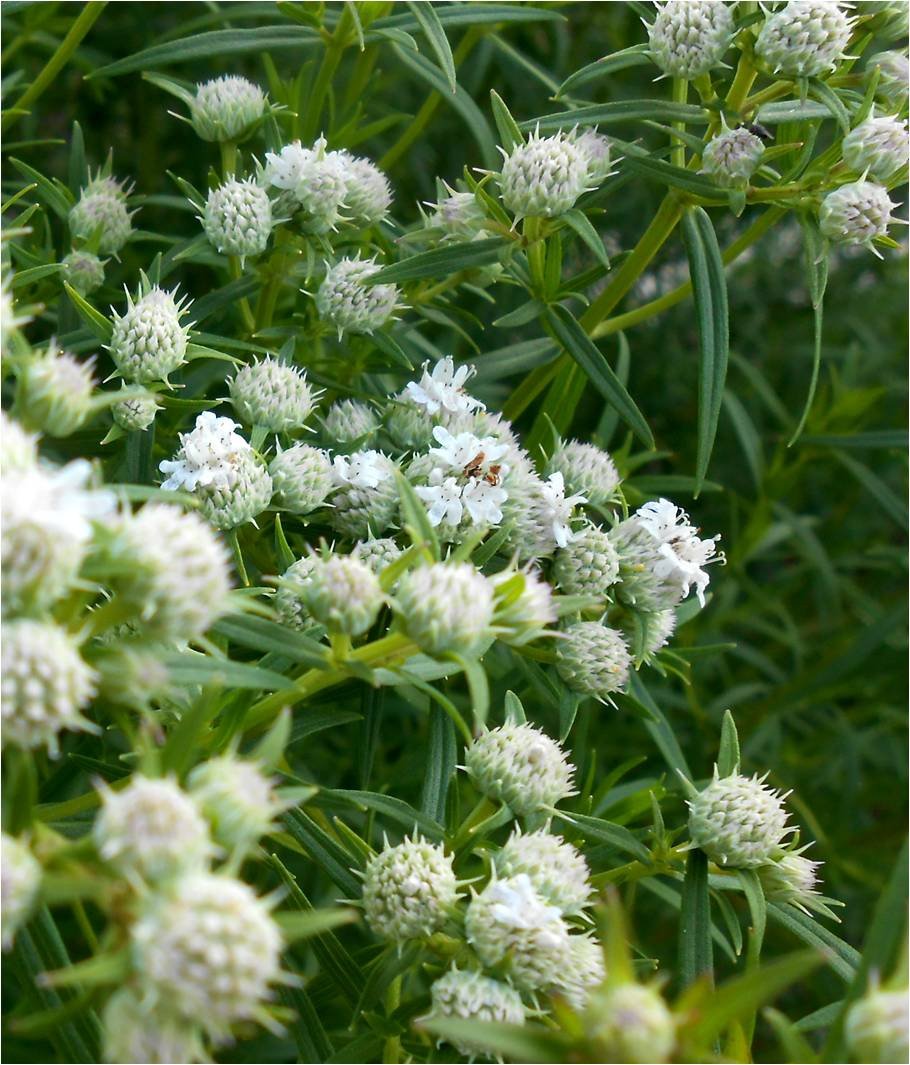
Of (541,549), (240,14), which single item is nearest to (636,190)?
(240,14)

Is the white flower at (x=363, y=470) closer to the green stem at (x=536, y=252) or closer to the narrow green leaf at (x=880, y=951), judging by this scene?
the green stem at (x=536, y=252)

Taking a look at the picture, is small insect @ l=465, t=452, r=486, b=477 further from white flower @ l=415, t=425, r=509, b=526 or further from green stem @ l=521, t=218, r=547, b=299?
green stem @ l=521, t=218, r=547, b=299

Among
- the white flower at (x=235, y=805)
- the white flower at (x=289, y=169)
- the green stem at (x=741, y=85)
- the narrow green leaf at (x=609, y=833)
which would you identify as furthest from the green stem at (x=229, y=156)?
the white flower at (x=235, y=805)

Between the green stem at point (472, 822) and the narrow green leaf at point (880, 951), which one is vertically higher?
the green stem at point (472, 822)

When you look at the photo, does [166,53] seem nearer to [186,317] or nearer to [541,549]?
[186,317]

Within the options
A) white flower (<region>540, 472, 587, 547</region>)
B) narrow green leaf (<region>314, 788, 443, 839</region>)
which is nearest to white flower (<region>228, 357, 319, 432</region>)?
white flower (<region>540, 472, 587, 547</region>)
